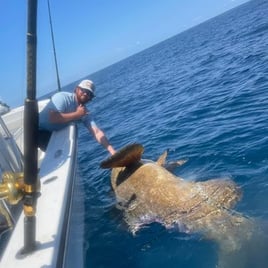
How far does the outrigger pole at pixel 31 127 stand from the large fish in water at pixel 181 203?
8.65ft

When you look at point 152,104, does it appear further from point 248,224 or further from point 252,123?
point 248,224

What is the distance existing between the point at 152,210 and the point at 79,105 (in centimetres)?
→ 280

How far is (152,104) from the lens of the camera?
1741 centimetres

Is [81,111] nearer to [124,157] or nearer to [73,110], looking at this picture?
[73,110]

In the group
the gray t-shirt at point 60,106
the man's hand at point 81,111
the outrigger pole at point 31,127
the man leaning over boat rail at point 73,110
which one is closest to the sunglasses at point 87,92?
the man leaning over boat rail at point 73,110

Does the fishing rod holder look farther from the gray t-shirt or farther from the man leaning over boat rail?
the gray t-shirt

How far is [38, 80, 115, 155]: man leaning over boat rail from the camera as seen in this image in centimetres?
702

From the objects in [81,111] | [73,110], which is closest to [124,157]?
[81,111]

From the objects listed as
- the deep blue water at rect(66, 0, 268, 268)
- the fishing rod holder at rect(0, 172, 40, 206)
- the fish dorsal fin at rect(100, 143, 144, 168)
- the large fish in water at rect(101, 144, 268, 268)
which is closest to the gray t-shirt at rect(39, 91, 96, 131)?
the deep blue water at rect(66, 0, 268, 268)

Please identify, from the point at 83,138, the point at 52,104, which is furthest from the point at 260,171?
the point at 83,138

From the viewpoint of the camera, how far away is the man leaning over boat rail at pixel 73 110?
23.0 feet

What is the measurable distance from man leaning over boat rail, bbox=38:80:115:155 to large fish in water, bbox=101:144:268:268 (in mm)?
828

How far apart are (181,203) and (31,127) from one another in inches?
126

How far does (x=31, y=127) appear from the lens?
2.65 metres
